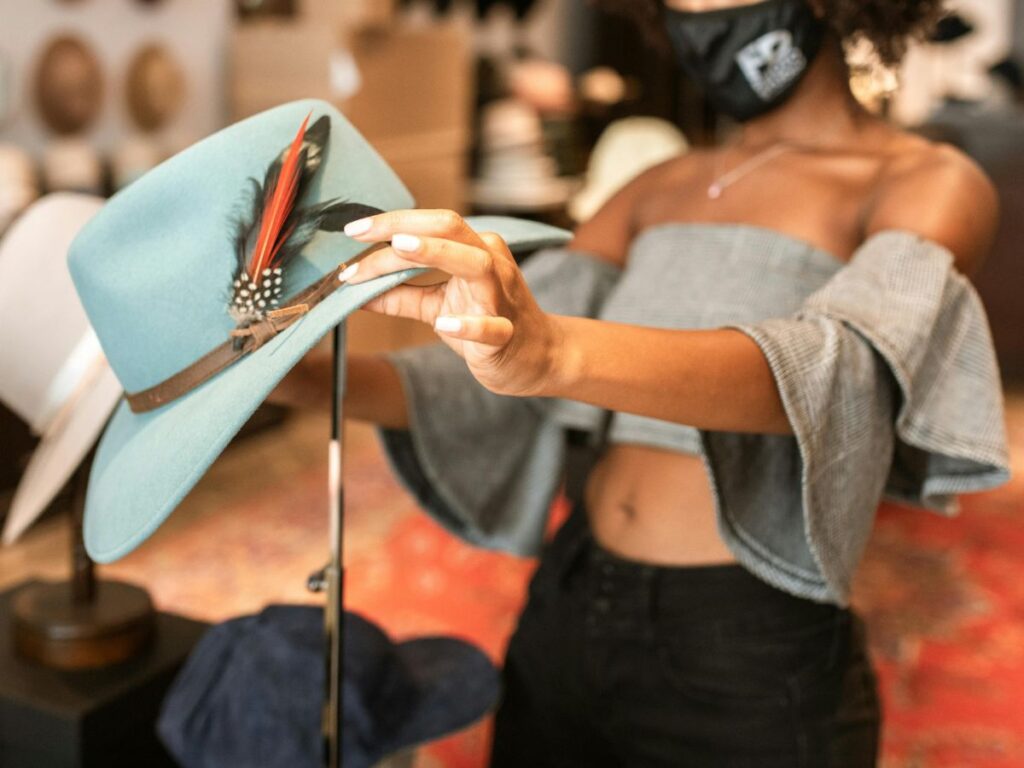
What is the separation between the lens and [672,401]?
2.50ft

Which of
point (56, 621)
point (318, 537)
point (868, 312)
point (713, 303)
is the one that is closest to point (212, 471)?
point (318, 537)

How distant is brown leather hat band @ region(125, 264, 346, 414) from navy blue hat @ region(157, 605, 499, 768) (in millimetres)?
357

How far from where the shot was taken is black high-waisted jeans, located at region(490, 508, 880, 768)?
1.02 metres

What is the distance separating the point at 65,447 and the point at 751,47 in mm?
751

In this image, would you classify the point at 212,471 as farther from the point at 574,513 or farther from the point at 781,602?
the point at 781,602

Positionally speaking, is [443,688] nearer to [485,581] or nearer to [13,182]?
[485,581]

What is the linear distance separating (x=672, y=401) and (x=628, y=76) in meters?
5.00

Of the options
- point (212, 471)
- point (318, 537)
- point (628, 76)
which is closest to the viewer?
point (318, 537)

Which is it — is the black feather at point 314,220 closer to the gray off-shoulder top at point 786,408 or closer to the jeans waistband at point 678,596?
the gray off-shoulder top at point 786,408

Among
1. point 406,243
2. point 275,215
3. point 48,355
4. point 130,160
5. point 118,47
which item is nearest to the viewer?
point 406,243

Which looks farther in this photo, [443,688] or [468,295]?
[443,688]

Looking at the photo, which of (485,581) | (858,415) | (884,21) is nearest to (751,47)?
(884,21)

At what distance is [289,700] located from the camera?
3.54 ft

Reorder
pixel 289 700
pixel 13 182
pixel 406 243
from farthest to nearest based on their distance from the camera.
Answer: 1. pixel 13 182
2. pixel 289 700
3. pixel 406 243
